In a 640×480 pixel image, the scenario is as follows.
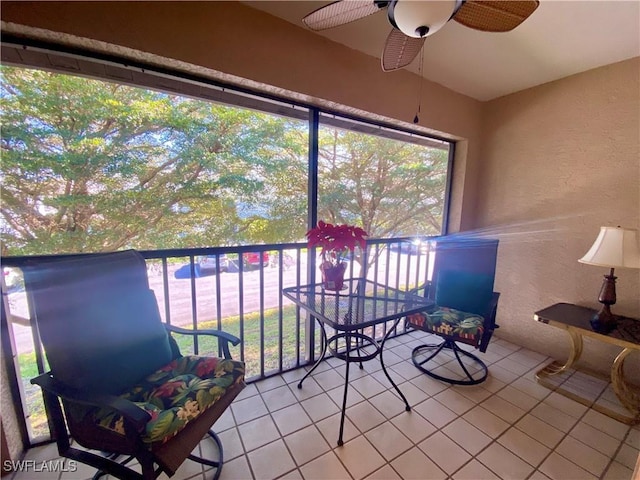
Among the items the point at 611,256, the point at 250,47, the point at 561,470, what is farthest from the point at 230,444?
the point at 611,256

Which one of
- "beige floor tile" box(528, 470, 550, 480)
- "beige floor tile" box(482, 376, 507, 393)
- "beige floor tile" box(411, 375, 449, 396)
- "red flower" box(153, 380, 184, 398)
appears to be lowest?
"beige floor tile" box(482, 376, 507, 393)

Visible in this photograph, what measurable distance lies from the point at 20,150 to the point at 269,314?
2.20m

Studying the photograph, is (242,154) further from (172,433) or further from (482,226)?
(482,226)

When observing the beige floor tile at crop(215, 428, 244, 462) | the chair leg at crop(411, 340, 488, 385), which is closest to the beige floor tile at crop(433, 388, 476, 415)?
the chair leg at crop(411, 340, 488, 385)

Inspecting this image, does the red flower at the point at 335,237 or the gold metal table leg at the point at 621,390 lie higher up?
the red flower at the point at 335,237

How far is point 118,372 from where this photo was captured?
1170 millimetres

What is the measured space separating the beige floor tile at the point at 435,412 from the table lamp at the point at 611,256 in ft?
3.73

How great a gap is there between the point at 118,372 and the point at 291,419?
97 centimetres

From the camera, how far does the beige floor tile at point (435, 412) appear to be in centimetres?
159

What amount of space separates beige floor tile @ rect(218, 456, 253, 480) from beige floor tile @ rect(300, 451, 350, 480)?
0.27m

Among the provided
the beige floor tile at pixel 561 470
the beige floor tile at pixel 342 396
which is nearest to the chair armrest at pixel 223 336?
the beige floor tile at pixel 342 396

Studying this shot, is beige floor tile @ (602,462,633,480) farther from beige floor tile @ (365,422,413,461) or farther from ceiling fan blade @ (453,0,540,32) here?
ceiling fan blade @ (453,0,540,32)

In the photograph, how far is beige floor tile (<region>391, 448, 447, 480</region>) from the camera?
4.13 ft

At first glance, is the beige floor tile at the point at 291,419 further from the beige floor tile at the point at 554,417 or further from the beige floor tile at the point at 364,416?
the beige floor tile at the point at 554,417
